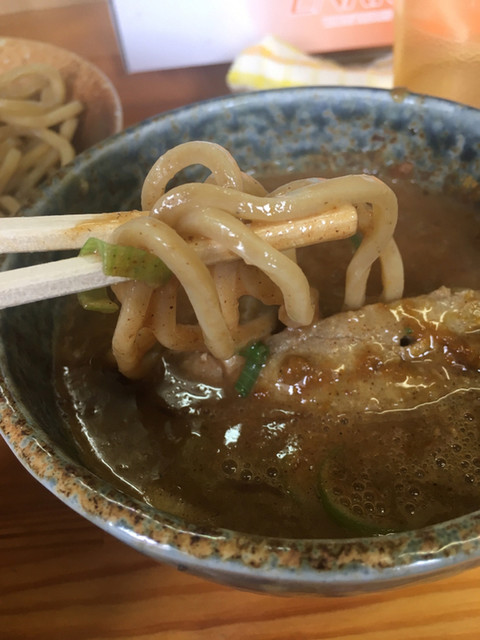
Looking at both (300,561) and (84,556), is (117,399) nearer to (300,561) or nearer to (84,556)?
(84,556)

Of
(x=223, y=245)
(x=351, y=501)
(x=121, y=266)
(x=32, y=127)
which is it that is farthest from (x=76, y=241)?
(x=32, y=127)

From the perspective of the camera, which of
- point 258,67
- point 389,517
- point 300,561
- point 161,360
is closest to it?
point 300,561

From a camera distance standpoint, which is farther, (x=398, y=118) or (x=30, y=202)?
(x=398, y=118)

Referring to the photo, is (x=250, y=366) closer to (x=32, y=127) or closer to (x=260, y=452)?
(x=260, y=452)

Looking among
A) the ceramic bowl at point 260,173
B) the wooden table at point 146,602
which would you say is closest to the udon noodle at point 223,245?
the ceramic bowl at point 260,173

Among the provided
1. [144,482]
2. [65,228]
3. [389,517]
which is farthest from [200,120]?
[389,517]

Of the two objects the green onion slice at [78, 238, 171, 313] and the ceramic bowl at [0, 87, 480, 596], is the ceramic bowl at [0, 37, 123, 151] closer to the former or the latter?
the ceramic bowl at [0, 87, 480, 596]

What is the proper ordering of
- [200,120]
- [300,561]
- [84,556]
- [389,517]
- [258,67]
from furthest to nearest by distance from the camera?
[258,67]
[200,120]
[84,556]
[389,517]
[300,561]
